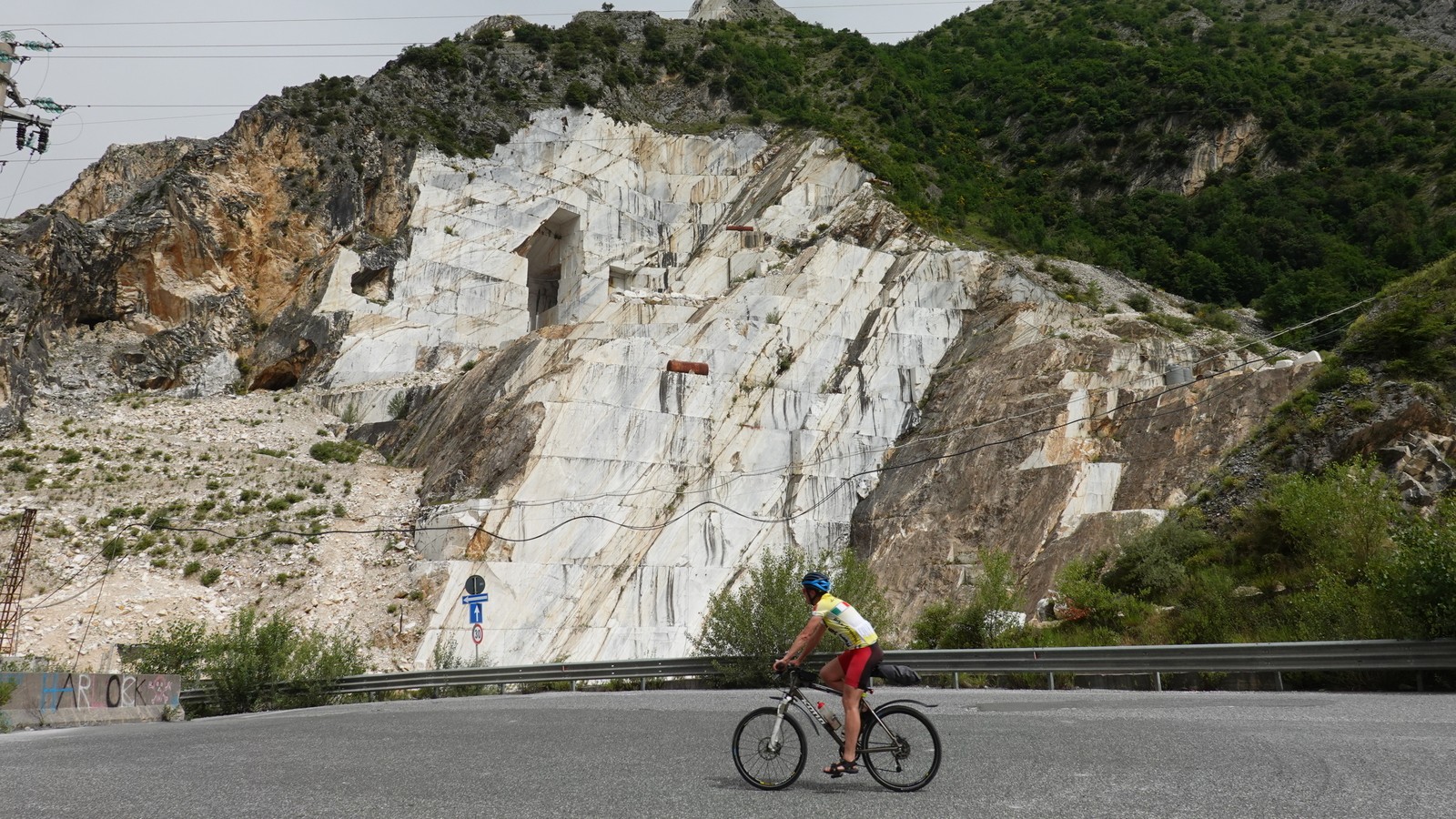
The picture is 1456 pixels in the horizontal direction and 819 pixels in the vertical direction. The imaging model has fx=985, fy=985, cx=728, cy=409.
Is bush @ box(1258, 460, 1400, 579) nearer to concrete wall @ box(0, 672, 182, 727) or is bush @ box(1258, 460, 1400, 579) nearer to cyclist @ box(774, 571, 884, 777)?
cyclist @ box(774, 571, 884, 777)

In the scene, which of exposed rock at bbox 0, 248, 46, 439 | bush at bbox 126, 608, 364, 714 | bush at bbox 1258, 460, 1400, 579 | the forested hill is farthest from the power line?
the forested hill

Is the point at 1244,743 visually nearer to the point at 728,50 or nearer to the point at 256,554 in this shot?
the point at 256,554

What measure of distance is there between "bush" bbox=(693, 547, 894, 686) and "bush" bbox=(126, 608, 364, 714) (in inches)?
318

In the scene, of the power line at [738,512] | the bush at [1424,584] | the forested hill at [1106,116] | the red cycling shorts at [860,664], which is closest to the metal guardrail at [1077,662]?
the bush at [1424,584]

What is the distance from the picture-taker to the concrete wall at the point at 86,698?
15.3m

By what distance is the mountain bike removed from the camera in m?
6.68

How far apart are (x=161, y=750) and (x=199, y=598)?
59.9 ft

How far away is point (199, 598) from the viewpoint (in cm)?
2667

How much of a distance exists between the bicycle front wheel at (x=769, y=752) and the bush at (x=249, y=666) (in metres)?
15.9

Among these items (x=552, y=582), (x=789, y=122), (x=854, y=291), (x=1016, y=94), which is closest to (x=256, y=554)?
(x=552, y=582)

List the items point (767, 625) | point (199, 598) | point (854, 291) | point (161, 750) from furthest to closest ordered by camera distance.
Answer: point (854, 291), point (199, 598), point (767, 625), point (161, 750)

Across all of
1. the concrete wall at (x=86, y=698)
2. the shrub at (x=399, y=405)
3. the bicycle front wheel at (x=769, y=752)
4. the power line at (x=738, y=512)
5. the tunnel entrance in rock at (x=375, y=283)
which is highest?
the tunnel entrance in rock at (x=375, y=283)

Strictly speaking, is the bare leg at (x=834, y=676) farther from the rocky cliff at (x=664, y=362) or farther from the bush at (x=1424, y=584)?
the rocky cliff at (x=664, y=362)

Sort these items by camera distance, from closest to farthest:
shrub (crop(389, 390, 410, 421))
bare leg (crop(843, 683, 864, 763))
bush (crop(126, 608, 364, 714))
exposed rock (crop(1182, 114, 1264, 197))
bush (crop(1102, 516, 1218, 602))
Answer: bare leg (crop(843, 683, 864, 763)) → bush (crop(1102, 516, 1218, 602)) → bush (crop(126, 608, 364, 714)) → shrub (crop(389, 390, 410, 421)) → exposed rock (crop(1182, 114, 1264, 197))
